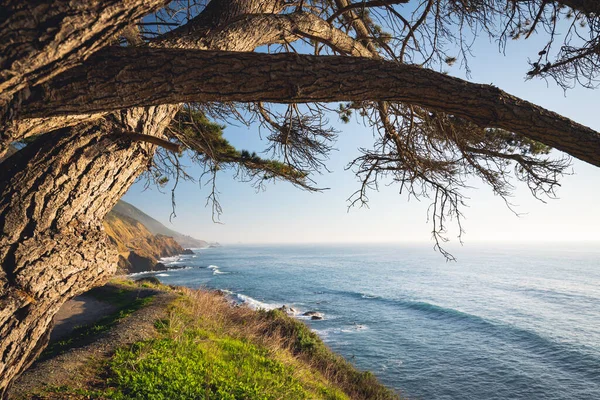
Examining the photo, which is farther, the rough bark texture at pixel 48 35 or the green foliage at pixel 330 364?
the green foliage at pixel 330 364

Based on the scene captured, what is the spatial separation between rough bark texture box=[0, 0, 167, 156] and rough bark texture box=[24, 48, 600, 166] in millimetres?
127

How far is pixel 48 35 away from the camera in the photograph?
123cm

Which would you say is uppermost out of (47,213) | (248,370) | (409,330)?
(47,213)

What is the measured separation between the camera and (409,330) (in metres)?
21.1

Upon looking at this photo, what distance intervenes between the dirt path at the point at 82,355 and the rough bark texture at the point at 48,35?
460 cm

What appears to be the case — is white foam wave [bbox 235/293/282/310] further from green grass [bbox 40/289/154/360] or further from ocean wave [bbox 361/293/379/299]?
green grass [bbox 40/289/154/360]

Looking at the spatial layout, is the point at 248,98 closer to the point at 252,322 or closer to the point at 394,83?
the point at 394,83

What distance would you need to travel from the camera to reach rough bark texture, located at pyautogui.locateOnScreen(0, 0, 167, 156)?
3.90ft

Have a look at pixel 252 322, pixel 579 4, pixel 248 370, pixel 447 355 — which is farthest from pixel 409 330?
pixel 579 4

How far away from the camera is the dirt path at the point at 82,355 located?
4398 millimetres

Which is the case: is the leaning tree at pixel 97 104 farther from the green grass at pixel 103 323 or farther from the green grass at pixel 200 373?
the green grass at pixel 103 323

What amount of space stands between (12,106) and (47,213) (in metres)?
0.60

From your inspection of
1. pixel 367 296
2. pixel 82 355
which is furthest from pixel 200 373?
pixel 367 296

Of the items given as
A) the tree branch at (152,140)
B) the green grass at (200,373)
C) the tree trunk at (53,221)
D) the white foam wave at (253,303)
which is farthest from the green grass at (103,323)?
the white foam wave at (253,303)
